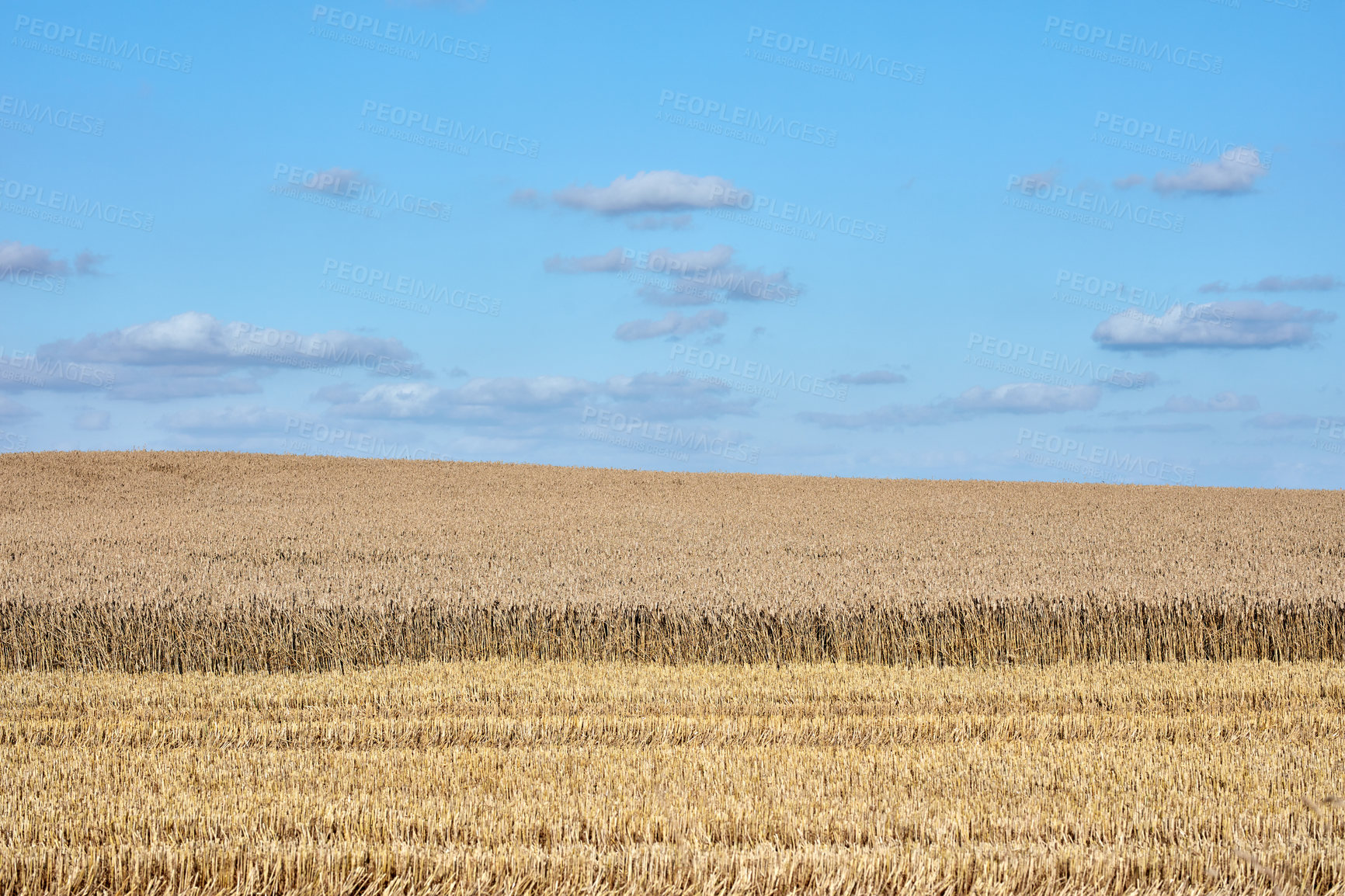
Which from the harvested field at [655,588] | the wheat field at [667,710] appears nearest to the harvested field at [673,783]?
the wheat field at [667,710]

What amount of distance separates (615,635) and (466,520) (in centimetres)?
1108

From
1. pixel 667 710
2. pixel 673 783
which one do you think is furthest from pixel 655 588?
pixel 673 783

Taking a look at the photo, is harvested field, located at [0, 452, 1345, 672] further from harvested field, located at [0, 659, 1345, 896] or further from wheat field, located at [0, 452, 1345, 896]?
harvested field, located at [0, 659, 1345, 896]

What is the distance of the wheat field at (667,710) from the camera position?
474cm

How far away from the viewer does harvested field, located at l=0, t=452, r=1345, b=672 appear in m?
10.9

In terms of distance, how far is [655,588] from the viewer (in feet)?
39.3

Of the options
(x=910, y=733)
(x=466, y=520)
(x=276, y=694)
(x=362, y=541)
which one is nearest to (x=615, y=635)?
(x=276, y=694)

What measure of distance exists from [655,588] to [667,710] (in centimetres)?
363

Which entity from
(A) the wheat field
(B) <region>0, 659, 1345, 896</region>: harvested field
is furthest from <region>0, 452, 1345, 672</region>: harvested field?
(B) <region>0, 659, 1345, 896</region>: harvested field

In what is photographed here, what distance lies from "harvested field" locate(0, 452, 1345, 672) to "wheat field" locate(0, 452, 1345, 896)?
0.15ft

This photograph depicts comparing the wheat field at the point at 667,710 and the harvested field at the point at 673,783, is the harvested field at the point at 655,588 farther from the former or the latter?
the harvested field at the point at 673,783

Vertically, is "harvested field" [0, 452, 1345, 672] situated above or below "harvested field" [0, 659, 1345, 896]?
above

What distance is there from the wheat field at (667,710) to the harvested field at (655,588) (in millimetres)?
47

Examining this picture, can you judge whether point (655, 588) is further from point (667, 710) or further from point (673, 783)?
point (673, 783)
